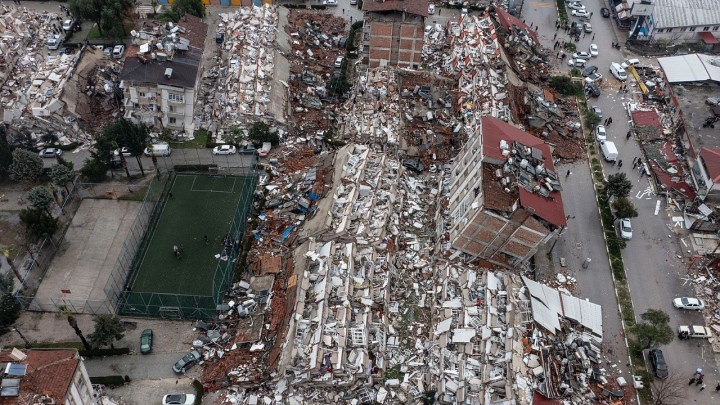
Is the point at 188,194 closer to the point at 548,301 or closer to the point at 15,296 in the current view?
the point at 15,296

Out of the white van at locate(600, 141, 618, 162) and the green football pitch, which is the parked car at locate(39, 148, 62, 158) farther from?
the white van at locate(600, 141, 618, 162)

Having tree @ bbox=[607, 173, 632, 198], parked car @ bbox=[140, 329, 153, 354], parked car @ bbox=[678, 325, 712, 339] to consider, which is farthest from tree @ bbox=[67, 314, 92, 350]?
tree @ bbox=[607, 173, 632, 198]

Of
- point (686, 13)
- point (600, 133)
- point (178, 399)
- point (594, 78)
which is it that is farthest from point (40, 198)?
point (686, 13)

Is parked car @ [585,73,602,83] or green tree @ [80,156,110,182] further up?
parked car @ [585,73,602,83]

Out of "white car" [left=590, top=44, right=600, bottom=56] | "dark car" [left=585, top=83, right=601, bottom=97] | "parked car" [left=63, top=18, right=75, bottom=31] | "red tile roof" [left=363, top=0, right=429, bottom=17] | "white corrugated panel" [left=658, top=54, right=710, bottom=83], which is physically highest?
"red tile roof" [left=363, top=0, right=429, bottom=17]

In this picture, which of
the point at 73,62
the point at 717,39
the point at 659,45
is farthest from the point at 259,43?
the point at 717,39

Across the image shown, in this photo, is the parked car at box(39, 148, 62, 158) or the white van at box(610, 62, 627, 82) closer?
the parked car at box(39, 148, 62, 158)
